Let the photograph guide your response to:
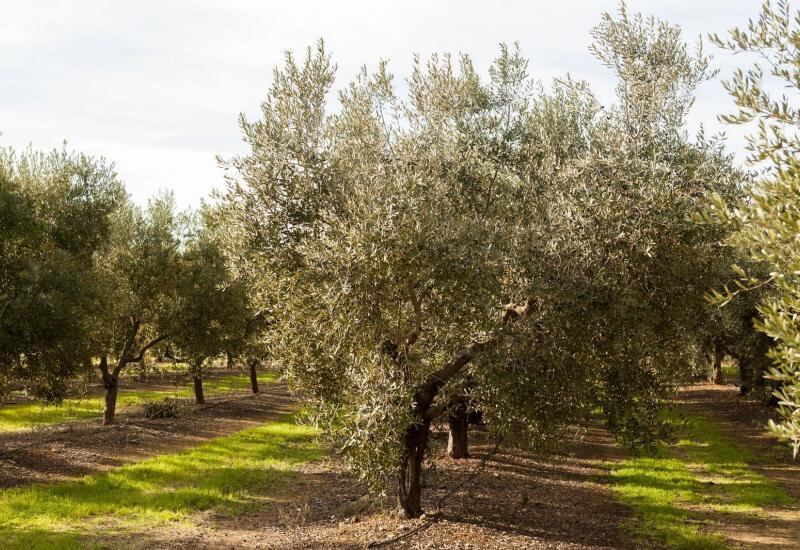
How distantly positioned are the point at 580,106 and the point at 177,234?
30.8 m

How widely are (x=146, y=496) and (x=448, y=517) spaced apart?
10051mm

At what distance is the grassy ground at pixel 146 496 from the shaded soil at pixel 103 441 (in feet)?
5.98

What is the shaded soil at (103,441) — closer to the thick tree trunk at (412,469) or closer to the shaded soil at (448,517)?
the shaded soil at (448,517)

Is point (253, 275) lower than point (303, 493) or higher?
higher

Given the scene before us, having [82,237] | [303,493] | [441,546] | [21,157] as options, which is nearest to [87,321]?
[82,237]

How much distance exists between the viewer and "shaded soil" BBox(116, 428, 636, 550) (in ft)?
58.0

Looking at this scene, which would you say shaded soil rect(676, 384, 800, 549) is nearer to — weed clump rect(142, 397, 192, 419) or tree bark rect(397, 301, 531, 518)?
tree bark rect(397, 301, 531, 518)

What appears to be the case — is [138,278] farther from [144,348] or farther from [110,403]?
[110,403]

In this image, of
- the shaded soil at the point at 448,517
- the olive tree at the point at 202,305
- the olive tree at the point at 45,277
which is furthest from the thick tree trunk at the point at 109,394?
the shaded soil at the point at 448,517

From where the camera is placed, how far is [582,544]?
709 inches

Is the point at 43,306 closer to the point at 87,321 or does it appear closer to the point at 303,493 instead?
the point at 87,321

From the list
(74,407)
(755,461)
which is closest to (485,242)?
(755,461)

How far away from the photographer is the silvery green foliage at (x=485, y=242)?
46.7 feet

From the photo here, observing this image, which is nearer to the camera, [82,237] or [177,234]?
[82,237]
